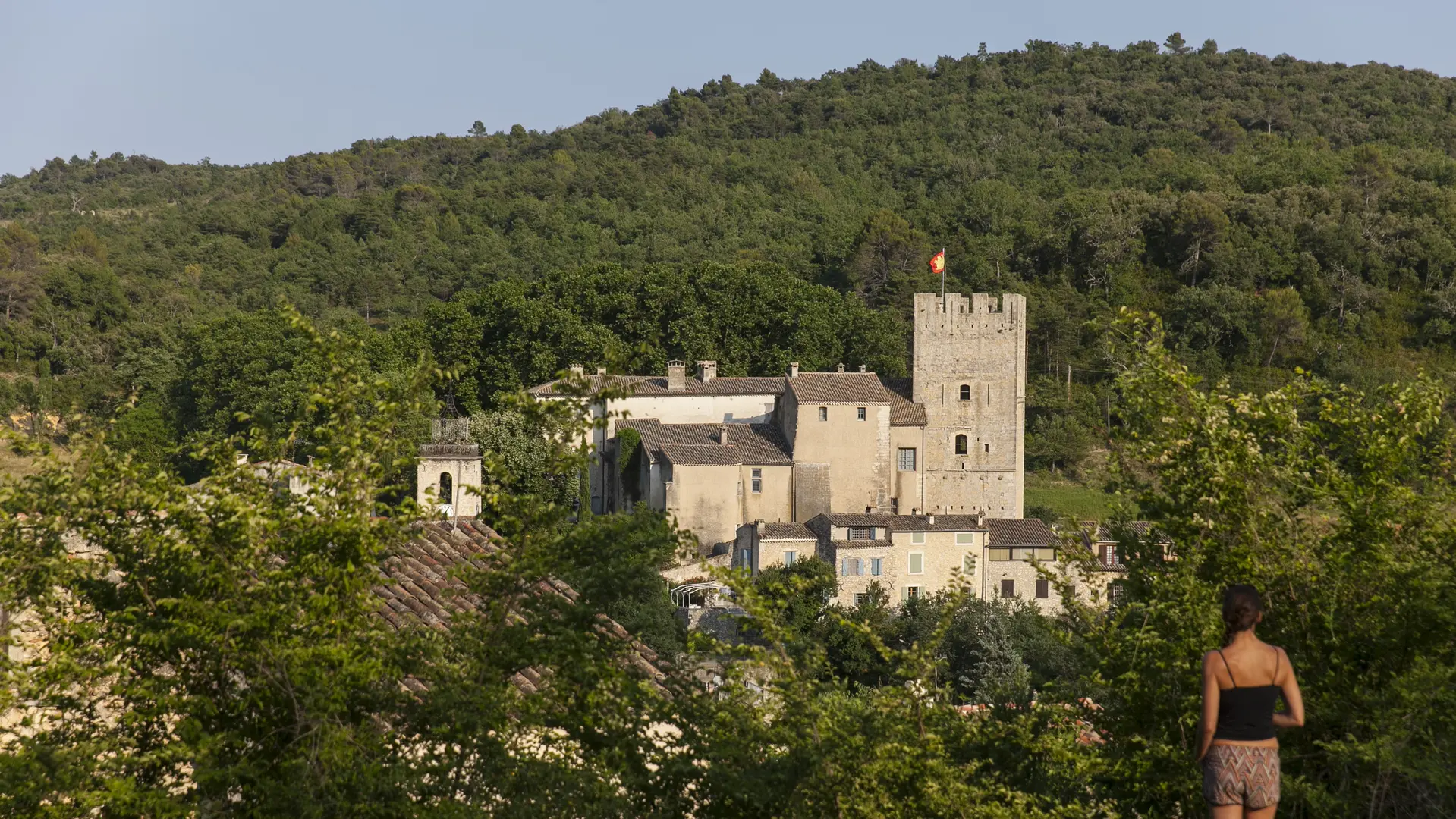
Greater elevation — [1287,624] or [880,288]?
[880,288]

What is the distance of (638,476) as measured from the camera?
147 ft

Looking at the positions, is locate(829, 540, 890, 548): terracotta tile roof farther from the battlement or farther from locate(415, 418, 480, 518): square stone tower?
locate(415, 418, 480, 518): square stone tower

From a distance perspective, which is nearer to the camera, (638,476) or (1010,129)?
(638,476)

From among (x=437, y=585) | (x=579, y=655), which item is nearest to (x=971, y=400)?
(x=437, y=585)

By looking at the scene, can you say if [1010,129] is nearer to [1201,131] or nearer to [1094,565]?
[1201,131]

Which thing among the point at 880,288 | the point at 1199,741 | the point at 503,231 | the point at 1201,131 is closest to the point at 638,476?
the point at 880,288

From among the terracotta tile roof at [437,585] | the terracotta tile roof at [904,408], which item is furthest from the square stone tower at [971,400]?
the terracotta tile roof at [437,585]

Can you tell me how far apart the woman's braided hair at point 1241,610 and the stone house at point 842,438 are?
35.1 metres

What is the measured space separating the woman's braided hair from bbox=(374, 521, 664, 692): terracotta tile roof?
3756 mm

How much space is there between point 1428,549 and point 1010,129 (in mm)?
98090

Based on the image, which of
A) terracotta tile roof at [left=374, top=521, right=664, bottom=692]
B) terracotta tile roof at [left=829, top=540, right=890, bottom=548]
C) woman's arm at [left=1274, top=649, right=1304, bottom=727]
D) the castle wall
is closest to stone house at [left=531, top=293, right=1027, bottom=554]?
the castle wall

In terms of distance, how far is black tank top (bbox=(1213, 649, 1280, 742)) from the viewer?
233 inches

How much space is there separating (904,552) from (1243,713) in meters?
32.7

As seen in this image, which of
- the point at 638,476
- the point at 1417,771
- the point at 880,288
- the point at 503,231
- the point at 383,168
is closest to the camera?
the point at 1417,771
